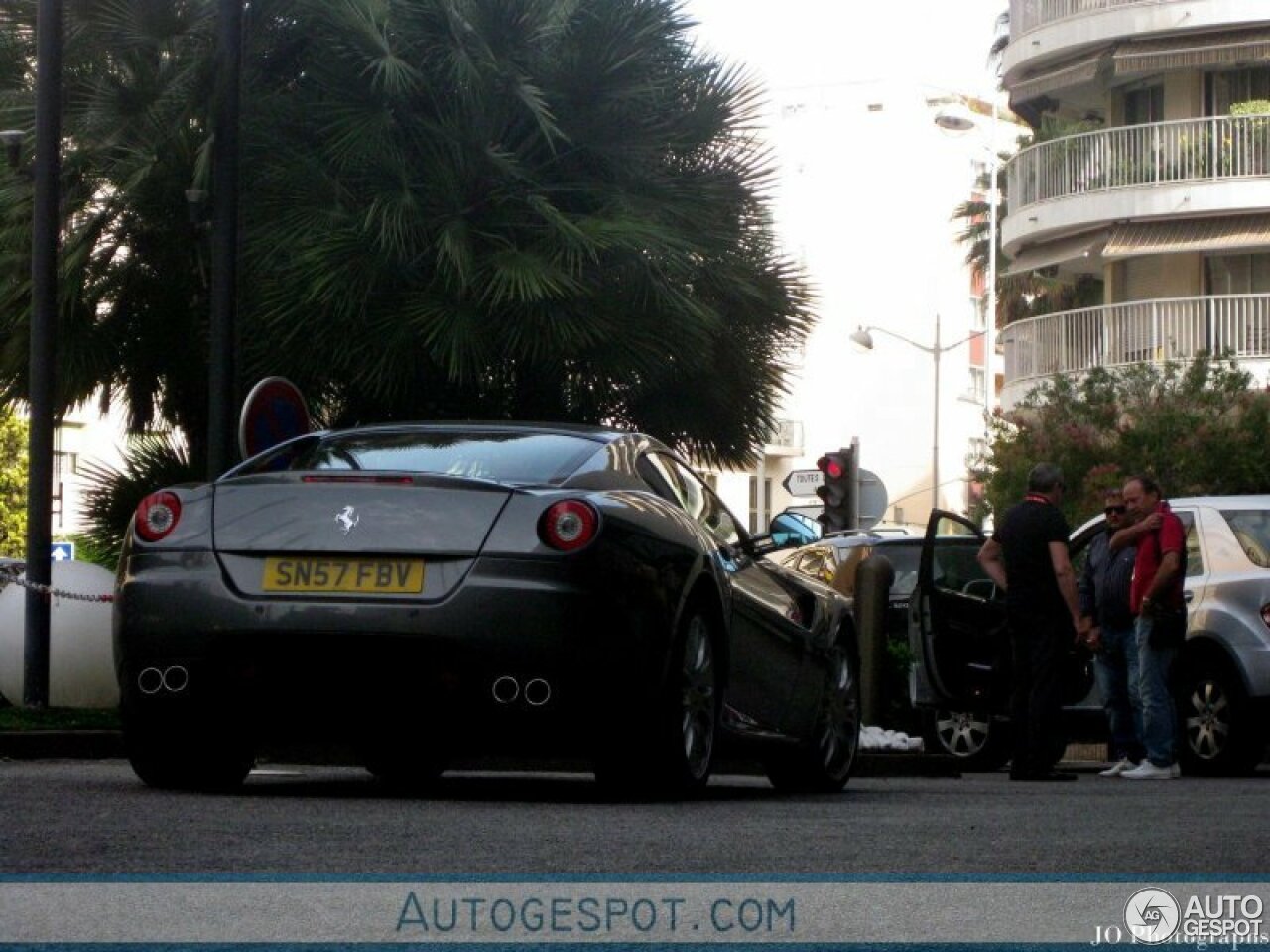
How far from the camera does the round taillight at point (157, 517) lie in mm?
8938

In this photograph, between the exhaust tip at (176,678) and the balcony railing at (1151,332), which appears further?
the balcony railing at (1151,332)

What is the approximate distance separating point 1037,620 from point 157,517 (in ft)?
21.4

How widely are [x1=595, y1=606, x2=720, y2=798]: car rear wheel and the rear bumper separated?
0.59ft

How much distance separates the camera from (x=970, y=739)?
56.3ft

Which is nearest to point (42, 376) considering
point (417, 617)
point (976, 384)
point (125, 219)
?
point (125, 219)

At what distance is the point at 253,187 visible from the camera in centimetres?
2062

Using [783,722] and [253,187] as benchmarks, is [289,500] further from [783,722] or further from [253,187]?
[253,187]

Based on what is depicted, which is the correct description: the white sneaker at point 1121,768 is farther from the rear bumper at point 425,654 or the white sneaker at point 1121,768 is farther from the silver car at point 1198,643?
the rear bumper at point 425,654

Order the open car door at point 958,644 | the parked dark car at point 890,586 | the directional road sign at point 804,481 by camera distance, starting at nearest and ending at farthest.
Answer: the open car door at point 958,644, the parked dark car at point 890,586, the directional road sign at point 804,481

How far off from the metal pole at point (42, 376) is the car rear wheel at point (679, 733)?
7.19 meters

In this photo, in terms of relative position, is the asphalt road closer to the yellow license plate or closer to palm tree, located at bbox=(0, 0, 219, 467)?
the yellow license plate

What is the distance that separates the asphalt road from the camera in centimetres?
628

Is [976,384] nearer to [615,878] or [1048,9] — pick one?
[1048,9]

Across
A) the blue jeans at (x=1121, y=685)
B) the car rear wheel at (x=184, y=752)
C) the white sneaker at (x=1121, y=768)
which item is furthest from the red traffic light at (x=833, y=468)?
the car rear wheel at (x=184, y=752)
